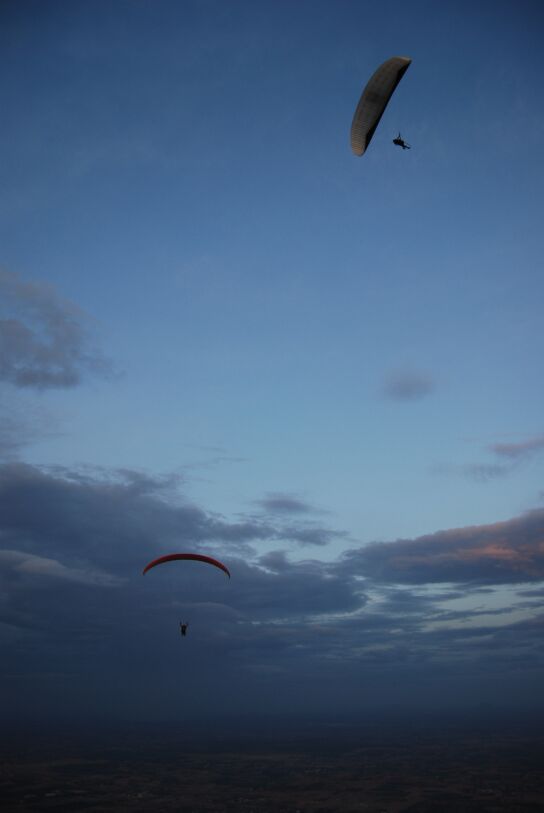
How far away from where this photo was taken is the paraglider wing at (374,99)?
107 ft

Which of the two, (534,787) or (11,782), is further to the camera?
(11,782)

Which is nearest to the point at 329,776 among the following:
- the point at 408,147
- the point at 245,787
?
the point at 245,787

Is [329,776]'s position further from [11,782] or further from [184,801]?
[11,782]

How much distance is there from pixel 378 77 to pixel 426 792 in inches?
7756

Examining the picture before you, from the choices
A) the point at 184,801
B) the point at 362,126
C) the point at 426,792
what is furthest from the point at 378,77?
the point at 426,792

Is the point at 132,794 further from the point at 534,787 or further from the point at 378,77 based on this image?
the point at 378,77

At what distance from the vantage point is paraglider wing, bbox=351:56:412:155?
3256cm

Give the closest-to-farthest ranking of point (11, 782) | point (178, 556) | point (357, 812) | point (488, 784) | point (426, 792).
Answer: point (178, 556)
point (357, 812)
point (426, 792)
point (488, 784)
point (11, 782)

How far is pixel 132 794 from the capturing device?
162250mm

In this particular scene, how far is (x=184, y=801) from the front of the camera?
495 feet

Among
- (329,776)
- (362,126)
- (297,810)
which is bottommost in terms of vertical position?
(329,776)

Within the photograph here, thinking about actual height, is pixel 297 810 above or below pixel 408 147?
below

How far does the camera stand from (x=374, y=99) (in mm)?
34500

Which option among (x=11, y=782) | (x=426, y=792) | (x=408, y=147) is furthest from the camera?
(x=11, y=782)
